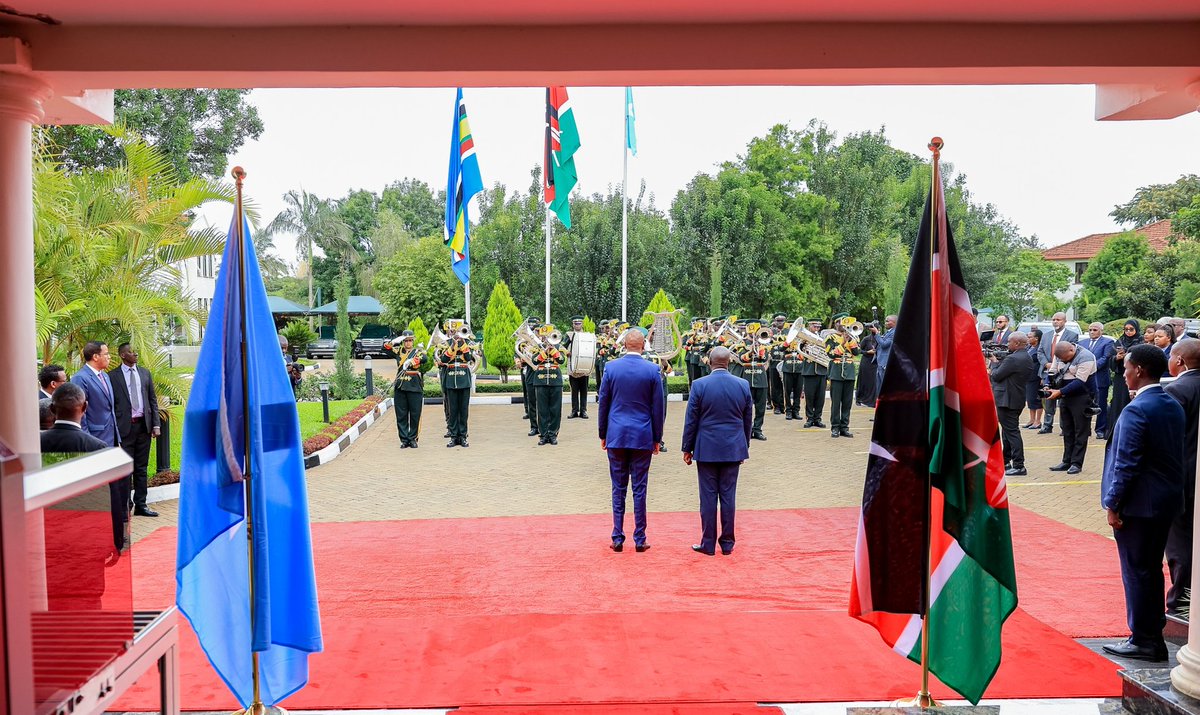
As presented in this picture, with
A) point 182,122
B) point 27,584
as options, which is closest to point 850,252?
point 182,122

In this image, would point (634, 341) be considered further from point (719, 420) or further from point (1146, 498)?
point (1146, 498)

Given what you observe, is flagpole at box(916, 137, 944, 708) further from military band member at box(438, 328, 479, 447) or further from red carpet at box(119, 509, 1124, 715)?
military band member at box(438, 328, 479, 447)

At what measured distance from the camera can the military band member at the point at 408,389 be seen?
13.1 meters

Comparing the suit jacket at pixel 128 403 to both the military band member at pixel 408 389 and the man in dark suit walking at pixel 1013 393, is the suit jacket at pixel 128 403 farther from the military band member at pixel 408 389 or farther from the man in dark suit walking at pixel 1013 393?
the man in dark suit walking at pixel 1013 393

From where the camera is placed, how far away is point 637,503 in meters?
7.40

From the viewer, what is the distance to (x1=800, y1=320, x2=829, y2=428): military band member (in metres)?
15.3

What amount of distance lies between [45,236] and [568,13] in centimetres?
770

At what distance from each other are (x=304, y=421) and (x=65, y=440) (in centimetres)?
1131

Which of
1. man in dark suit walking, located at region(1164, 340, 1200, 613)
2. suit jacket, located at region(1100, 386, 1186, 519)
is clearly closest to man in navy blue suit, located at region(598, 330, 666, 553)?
suit jacket, located at region(1100, 386, 1186, 519)

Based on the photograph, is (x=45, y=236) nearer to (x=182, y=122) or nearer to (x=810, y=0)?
(x=810, y=0)

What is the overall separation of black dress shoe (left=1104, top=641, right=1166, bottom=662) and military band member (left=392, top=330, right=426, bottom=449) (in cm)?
1011

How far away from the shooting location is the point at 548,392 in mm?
13930

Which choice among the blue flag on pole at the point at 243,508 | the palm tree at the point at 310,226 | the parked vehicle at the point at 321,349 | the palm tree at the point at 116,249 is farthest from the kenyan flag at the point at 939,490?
the palm tree at the point at 310,226

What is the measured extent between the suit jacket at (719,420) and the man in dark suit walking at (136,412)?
5460 millimetres
